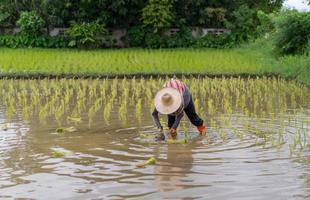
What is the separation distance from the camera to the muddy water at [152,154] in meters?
4.50

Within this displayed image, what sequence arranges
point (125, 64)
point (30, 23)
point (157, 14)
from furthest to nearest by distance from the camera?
point (30, 23) < point (157, 14) < point (125, 64)

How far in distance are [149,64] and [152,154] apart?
981 centimetres

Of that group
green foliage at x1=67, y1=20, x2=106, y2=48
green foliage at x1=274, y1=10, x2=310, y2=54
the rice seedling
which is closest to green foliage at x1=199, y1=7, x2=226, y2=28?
green foliage at x1=67, y1=20, x2=106, y2=48

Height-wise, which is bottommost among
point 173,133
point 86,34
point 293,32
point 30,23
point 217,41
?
point 173,133

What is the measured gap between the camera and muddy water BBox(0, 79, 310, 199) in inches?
177

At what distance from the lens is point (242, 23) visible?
22.6 metres

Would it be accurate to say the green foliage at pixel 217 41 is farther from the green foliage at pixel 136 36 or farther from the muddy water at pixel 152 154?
the muddy water at pixel 152 154

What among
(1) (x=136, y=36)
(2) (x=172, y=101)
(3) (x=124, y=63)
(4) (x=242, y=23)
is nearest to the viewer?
(2) (x=172, y=101)

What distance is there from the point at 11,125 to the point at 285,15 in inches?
381

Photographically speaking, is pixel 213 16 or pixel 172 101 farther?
pixel 213 16

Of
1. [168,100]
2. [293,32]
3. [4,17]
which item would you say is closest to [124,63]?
[293,32]

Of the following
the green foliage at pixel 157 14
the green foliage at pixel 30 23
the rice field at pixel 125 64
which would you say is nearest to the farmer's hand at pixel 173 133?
the rice field at pixel 125 64

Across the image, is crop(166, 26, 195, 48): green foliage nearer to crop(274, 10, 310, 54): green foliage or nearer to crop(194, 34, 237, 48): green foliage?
crop(194, 34, 237, 48): green foliage

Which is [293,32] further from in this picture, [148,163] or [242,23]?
[148,163]
